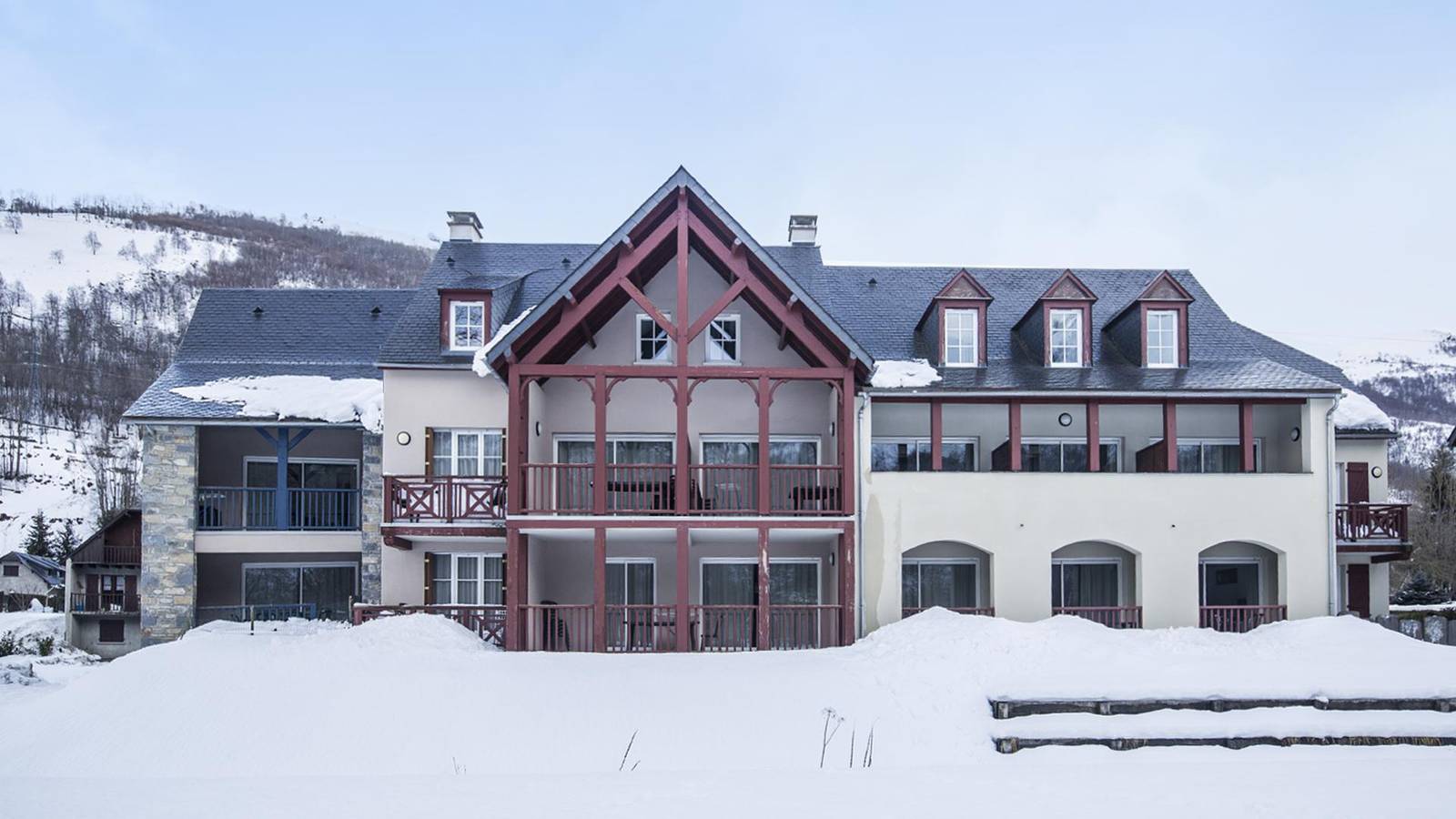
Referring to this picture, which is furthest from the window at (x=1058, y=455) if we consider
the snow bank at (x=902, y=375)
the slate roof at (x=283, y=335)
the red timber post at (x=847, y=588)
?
the slate roof at (x=283, y=335)

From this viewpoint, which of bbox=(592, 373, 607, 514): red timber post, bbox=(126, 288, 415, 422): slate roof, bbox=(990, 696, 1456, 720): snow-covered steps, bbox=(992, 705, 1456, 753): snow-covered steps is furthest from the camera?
bbox=(126, 288, 415, 422): slate roof

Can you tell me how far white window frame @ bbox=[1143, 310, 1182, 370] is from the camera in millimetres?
20266

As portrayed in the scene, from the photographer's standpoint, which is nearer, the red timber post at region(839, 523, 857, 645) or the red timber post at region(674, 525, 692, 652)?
the red timber post at region(674, 525, 692, 652)

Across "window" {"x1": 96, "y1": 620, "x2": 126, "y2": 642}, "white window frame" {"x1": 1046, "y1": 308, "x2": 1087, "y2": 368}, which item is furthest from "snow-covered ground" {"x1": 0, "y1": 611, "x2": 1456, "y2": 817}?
"window" {"x1": 96, "y1": 620, "x2": 126, "y2": 642}

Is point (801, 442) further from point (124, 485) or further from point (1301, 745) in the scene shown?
point (124, 485)

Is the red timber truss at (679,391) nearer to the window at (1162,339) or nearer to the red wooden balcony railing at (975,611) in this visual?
the red wooden balcony railing at (975,611)

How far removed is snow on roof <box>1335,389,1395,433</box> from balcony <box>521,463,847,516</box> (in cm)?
1261

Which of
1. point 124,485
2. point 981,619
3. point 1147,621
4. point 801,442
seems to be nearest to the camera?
point 981,619

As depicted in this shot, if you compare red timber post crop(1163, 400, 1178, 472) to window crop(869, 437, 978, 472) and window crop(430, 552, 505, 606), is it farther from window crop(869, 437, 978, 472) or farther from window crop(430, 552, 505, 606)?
window crop(430, 552, 505, 606)

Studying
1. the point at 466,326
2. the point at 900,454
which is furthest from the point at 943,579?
the point at 466,326

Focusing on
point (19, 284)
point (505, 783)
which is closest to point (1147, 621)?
point (505, 783)

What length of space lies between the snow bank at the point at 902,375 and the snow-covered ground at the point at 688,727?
15.2 ft

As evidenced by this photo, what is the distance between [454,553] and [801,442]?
26.2ft

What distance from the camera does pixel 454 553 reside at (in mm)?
20328
